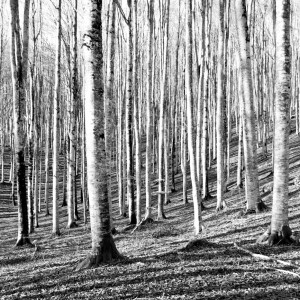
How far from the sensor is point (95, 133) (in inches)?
186

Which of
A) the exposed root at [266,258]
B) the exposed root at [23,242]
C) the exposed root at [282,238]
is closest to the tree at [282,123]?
the exposed root at [282,238]

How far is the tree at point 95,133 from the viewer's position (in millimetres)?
4730

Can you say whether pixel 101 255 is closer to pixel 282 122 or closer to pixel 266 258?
pixel 266 258

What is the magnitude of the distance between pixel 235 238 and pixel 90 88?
3.83 m

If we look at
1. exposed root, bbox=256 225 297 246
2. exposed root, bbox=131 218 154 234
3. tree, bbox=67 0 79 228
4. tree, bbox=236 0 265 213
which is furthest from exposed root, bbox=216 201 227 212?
exposed root, bbox=256 225 297 246

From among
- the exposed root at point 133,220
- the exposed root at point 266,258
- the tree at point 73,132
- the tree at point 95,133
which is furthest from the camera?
the tree at point 73,132

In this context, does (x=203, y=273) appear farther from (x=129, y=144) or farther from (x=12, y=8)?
(x=12, y=8)

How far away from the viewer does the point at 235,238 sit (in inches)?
256

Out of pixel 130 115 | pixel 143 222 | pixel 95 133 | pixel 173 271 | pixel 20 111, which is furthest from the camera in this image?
pixel 143 222

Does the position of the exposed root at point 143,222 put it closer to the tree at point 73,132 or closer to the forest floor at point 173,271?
the forest floor at point 173,271

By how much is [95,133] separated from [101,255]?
1666 millimetres

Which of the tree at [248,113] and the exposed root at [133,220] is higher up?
the tree at [248,113]

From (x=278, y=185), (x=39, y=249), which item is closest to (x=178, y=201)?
(x=39, y=249)

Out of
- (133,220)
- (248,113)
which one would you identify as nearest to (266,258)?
(248,113)
